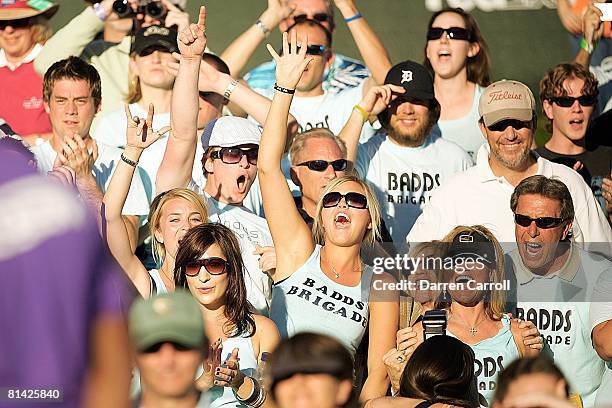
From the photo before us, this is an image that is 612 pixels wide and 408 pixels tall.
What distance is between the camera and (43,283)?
2090 millimetres

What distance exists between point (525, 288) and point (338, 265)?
35.7 inches

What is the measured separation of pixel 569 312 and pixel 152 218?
2.00 metres

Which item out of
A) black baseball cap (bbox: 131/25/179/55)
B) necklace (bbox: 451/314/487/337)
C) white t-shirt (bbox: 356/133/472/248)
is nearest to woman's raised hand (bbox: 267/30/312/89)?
white t-shirt (bbox: 356/133/472/248)

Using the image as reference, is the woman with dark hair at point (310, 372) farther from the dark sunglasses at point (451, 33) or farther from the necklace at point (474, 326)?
the dark sunglasses at point (451, 33)

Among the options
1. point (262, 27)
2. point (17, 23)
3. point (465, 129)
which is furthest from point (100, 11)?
point (465, 129)

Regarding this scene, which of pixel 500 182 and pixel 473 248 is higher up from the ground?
pixel 500 182

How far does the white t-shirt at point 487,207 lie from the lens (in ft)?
20.3

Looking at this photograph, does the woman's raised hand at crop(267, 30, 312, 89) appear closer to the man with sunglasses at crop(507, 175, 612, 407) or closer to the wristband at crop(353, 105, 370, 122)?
the wristband at crop(353, 105, 370, 122)

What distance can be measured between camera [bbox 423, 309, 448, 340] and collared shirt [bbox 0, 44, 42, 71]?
3153mm

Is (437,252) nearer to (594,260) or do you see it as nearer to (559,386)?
(594,260)

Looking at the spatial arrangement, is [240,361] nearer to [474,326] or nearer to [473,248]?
[474,326]

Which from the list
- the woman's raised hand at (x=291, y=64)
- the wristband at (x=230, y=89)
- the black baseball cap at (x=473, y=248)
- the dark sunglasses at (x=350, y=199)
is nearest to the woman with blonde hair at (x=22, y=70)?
the wristband at (x=230, y=89)

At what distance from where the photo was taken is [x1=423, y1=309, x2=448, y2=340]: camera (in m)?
5.41

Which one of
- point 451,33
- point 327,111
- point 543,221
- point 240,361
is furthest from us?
point 327,111
